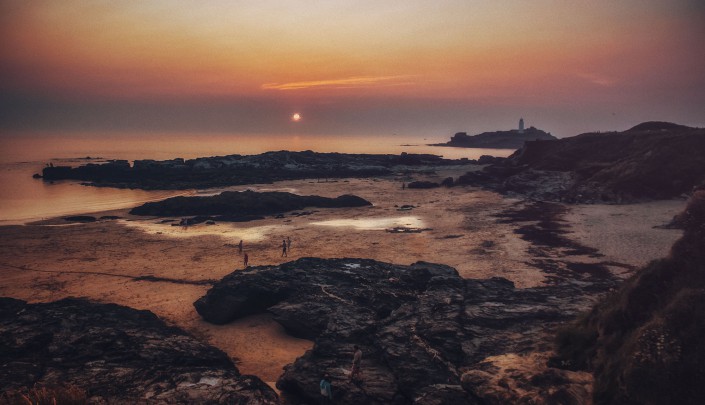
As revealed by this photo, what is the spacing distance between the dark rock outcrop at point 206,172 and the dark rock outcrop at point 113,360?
2229 inches

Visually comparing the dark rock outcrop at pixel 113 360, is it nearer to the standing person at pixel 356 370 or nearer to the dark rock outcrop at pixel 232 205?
the standing person at pixel 356 370

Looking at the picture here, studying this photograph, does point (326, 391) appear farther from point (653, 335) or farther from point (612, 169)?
point (612, 169)

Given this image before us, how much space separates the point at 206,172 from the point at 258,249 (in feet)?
193

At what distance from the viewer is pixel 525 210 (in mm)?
43000

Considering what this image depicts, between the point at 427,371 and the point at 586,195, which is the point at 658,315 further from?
the point at 586,195

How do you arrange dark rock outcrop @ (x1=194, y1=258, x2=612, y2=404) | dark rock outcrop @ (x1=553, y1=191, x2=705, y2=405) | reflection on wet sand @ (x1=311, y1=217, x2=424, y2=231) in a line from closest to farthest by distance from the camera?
dark rock outcrop @ (x1=553, y1=191, x2=705, y2=405) → dark rock outcrop @ (x1=194, y1=258, x2=612, y2=404) → reflection on wet sand @ (x1=311, y1=217, x2=424, y2=231)

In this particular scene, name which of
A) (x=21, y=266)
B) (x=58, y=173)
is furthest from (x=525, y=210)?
(x=58, y=173)

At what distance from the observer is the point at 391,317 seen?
49.9ft

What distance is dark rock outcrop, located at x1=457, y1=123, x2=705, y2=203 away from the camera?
140 feet

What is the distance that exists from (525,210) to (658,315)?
36.4 m

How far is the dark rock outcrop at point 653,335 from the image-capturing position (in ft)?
25.1

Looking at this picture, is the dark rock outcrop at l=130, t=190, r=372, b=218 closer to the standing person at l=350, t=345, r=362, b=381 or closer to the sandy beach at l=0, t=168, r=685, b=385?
the sandy beach at l=0, t=168, r=685, b=385

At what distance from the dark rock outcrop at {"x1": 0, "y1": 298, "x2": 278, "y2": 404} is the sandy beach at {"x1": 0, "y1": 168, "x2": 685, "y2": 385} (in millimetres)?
2500

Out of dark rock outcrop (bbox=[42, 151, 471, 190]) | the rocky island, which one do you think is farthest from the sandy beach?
dark rock outcrop (bbox=[42, 151, 471, 190])
